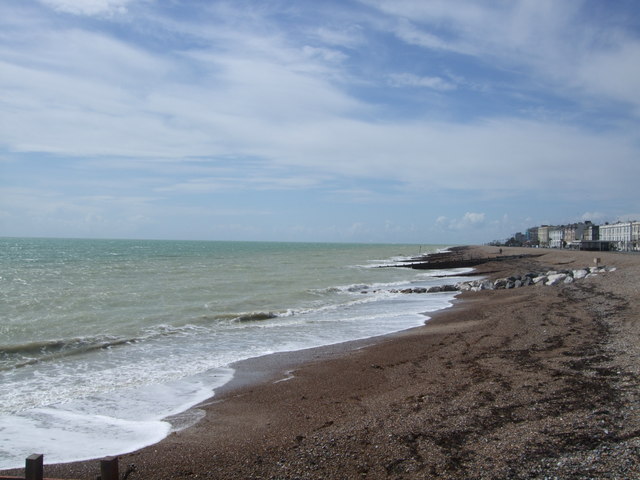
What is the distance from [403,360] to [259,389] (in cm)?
342

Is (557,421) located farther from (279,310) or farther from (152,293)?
(152,293)

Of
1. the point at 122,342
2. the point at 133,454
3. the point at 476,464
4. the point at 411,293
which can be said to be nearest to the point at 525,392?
the point at 476,464

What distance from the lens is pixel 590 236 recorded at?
374 feet

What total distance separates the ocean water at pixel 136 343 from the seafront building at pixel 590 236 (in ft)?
246

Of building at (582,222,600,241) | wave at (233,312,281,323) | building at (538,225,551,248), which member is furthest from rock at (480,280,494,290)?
building at (538,225,551,248)

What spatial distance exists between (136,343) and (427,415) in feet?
32.8

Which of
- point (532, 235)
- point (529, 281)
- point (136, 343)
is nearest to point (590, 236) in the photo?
point (532, 235)

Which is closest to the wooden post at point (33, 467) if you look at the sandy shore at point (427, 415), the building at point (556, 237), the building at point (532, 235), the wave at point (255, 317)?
the sandy shore at point (427, 415)

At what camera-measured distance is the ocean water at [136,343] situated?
7.26 m

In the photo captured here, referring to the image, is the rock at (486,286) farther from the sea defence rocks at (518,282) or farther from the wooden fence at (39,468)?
the wooden fence at (39,468)

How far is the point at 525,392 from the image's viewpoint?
7.29m

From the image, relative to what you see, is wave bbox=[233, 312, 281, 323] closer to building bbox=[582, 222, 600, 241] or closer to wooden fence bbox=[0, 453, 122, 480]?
wooden fence bbox=[0, 453, 122, 480]

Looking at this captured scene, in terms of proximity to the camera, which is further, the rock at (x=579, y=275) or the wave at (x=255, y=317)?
the rock at (x=579, y=275)

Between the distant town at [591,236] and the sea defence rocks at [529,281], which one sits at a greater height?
the distant town at [591,236]
